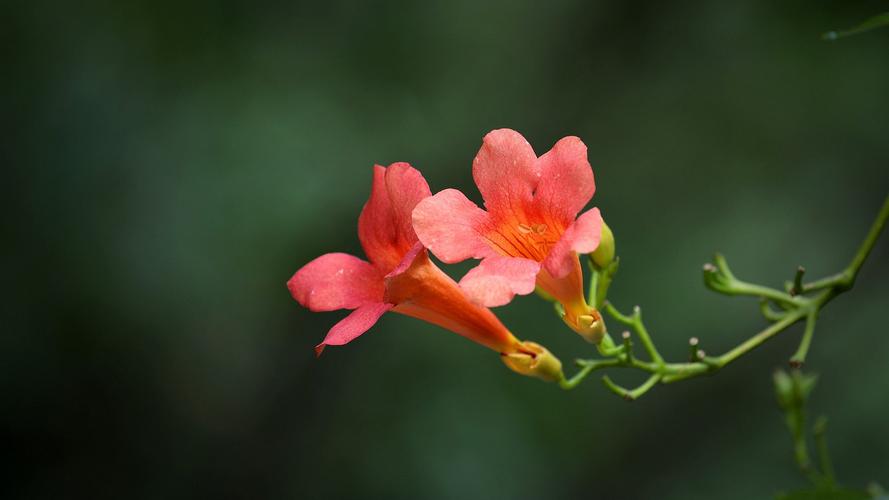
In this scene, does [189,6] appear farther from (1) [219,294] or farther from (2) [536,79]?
(2) [536,79]

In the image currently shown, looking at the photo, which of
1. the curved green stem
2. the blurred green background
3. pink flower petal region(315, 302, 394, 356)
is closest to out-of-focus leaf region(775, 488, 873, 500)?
the curved green stem

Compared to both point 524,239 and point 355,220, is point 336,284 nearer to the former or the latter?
point 524,239

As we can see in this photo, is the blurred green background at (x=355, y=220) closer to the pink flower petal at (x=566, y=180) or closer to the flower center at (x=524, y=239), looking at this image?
the flower center at (x=524, y=239)

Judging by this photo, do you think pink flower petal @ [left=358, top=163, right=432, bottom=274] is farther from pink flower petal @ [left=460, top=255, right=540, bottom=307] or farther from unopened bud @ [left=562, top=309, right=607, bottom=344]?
unopened bud @ [left=562, top=309, right=607, bottom=344]

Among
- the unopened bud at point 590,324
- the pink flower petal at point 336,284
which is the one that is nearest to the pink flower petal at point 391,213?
the pink flower petal at point 336,284

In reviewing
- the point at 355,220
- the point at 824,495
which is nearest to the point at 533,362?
the point at 824,495

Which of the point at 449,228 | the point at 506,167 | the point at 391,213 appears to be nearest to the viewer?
the point at 449,228
